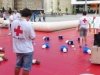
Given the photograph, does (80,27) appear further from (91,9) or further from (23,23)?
(91,9)

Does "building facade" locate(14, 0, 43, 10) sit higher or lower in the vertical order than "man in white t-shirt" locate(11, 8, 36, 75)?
higher

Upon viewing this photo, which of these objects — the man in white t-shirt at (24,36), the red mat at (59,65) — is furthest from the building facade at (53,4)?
the man in white t-shirt at (24,36)

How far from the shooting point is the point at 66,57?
23.3 feet

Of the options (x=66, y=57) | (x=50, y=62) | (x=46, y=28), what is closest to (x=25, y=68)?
(x=50, y=62)

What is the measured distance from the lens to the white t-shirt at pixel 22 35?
3.82 metres

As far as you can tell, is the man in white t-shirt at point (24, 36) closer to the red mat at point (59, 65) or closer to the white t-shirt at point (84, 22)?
the red mat at point (59, 65)

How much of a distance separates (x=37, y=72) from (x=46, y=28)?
31.6 feet

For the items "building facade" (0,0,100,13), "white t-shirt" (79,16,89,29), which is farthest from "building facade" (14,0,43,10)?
"white t-shirt" (79,16,89,29)

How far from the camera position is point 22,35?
3879 mm

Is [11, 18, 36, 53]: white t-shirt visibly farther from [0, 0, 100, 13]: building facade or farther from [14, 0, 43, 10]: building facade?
[14, 0, 43, 10]: building facade

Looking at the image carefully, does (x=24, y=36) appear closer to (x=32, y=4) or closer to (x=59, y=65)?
(x=59, y=65)

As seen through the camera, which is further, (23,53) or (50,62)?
(50,62)

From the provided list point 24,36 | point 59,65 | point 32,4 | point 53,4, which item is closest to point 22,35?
point 24,36

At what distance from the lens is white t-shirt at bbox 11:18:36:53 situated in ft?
12.5
